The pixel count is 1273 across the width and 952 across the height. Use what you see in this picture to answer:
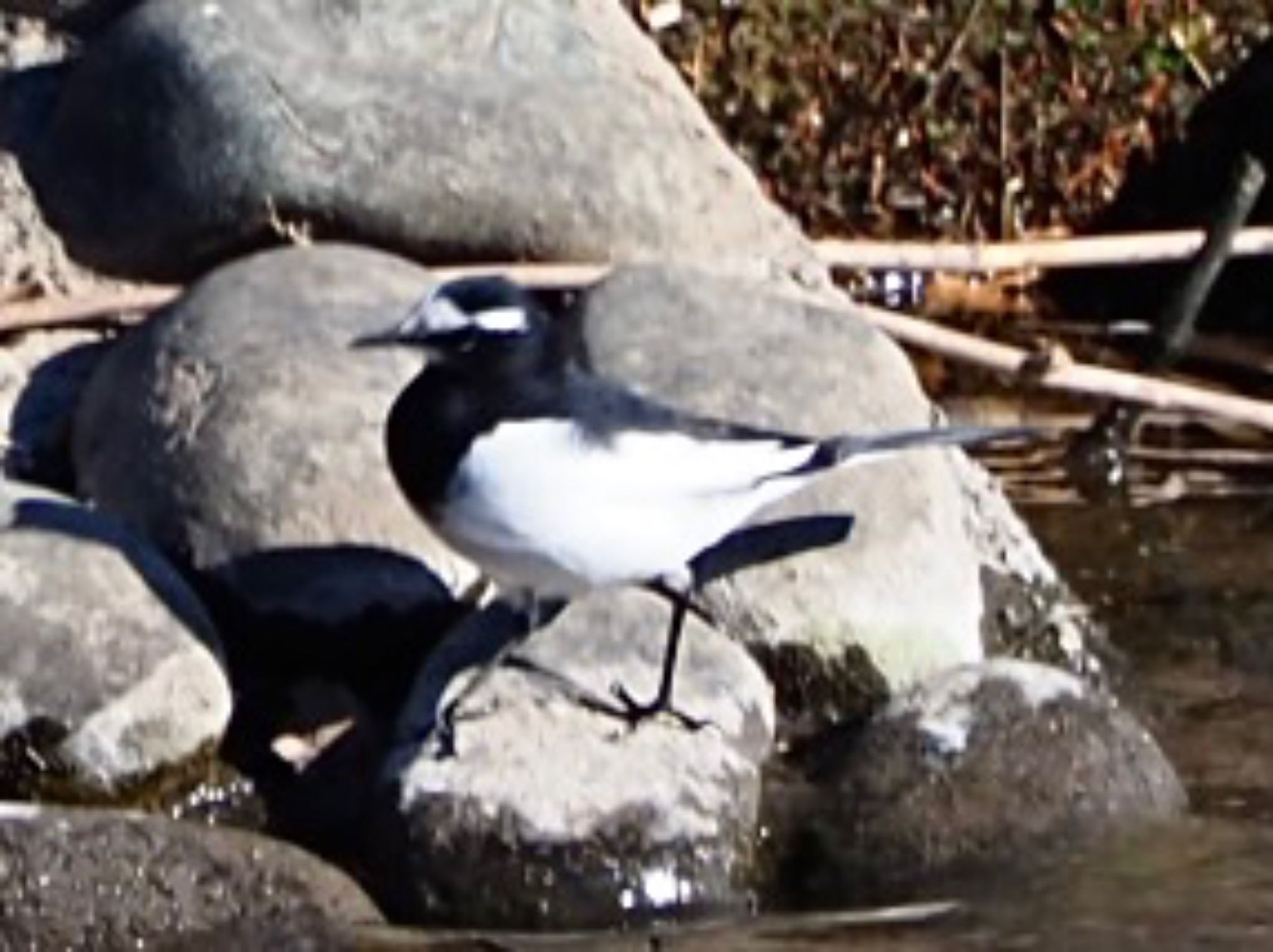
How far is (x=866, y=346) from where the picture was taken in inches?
300

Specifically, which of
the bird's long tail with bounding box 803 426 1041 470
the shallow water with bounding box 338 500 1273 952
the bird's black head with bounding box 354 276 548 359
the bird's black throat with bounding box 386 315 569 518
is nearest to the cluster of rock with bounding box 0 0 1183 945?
the shallow water with bounding box 338 500 1273 952

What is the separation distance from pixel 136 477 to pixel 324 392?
1.17 ft

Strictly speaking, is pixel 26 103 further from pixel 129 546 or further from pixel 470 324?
pixel 470 324

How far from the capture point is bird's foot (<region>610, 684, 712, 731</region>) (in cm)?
670

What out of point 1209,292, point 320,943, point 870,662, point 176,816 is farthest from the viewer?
point 1209,292

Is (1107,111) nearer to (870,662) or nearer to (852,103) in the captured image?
(852,103)

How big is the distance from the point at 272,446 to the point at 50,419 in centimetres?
85

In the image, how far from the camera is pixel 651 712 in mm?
6703

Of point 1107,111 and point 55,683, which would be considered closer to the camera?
point 55,683

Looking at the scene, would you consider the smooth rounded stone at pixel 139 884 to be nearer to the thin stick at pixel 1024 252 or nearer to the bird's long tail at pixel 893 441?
the bird's long tail at pixel 893 441

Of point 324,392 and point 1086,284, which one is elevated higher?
point 324,392

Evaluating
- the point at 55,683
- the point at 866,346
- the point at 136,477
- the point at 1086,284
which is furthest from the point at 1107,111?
the point at 55,683

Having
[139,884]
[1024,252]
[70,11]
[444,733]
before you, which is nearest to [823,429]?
[444,733]

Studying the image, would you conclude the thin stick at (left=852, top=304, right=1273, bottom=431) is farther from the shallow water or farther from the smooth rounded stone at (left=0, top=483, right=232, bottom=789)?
the smooth rounded stone at (left=0, top=483, right=232, bottom=789)
